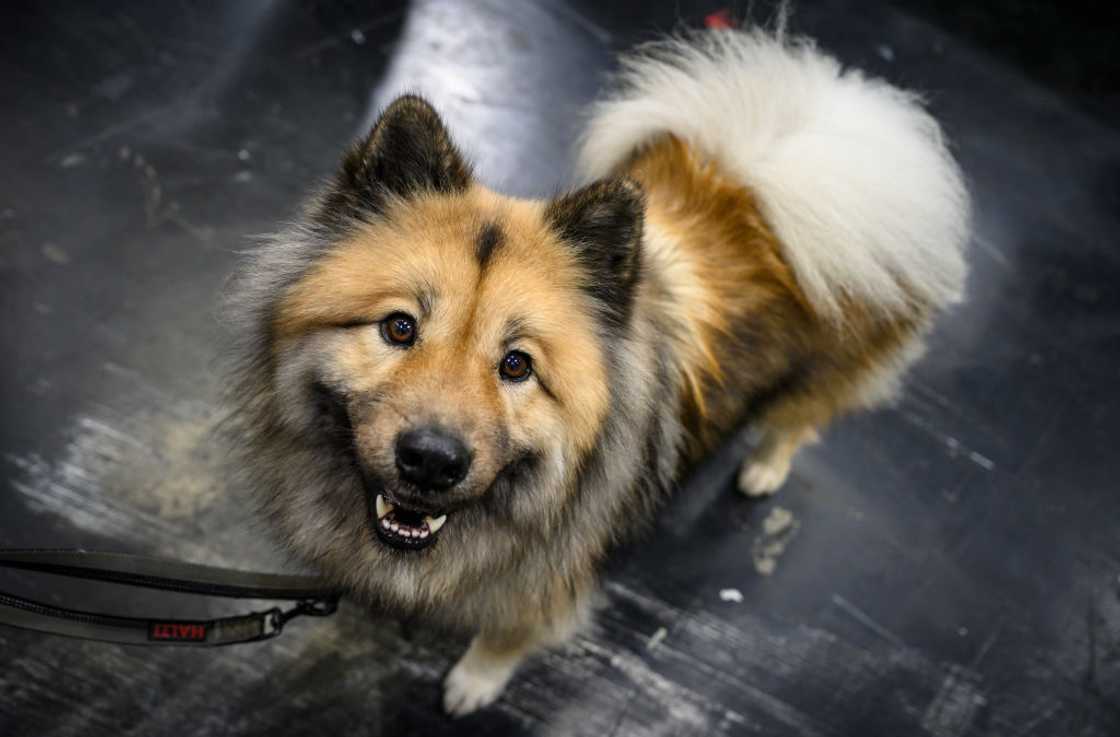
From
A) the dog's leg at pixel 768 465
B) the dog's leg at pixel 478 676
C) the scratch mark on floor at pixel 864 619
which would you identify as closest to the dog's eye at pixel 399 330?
the dog's leg at pixel 478 676

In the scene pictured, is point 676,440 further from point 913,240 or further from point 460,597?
point 913,240

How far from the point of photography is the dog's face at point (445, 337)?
1.24m

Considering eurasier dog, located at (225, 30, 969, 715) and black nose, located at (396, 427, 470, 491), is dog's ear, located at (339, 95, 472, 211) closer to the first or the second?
eurasier dog, located at (225, 30, 969, 715)

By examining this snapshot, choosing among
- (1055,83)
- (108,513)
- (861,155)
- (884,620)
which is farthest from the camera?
(1055,83)

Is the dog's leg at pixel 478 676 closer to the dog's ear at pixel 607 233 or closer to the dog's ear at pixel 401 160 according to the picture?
the dog's ear at pixel 607 233

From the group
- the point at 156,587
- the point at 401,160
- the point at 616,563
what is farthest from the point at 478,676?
the point at 401,160

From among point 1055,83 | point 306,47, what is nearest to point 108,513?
Answer: point 306,47

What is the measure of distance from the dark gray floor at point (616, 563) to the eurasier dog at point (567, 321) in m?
0.43

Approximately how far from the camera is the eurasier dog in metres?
1.29

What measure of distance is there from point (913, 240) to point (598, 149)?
0.77 metres

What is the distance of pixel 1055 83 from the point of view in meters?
3.87

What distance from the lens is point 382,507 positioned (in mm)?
1369

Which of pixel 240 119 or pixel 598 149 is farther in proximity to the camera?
pixel 240 119

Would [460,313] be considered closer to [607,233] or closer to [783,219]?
[607,233]
